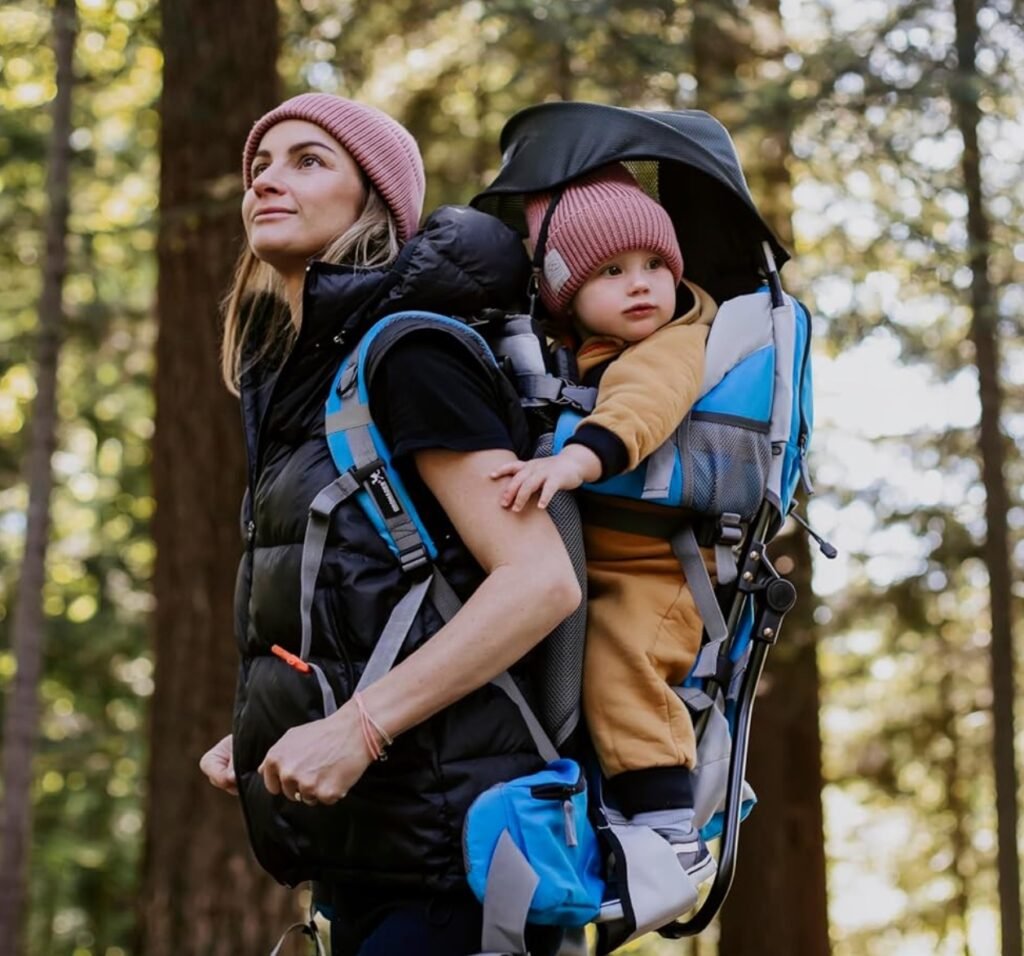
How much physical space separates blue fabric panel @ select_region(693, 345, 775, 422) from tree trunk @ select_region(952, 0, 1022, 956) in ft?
19.7

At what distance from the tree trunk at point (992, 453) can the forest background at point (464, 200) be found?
0.02 m

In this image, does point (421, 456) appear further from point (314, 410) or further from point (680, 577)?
point (680, 577)

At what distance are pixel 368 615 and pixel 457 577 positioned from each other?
18cm

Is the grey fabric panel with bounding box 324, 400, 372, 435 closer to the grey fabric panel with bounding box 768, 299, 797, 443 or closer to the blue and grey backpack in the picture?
the blue and grey backpack

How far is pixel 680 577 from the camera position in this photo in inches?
106

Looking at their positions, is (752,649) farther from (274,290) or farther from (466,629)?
(274,290)

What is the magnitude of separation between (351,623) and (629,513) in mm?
581

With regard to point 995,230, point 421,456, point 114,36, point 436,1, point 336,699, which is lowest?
point 336,699

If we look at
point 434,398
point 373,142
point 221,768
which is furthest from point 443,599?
point 373,142

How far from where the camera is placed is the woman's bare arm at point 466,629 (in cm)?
234

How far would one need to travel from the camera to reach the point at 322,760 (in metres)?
2.34

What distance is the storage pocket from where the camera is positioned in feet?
8.77

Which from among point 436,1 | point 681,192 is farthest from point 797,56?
point 681,192

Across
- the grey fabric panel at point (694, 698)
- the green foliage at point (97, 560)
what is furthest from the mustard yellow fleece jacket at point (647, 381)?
the green foliage at point (97, 560)
